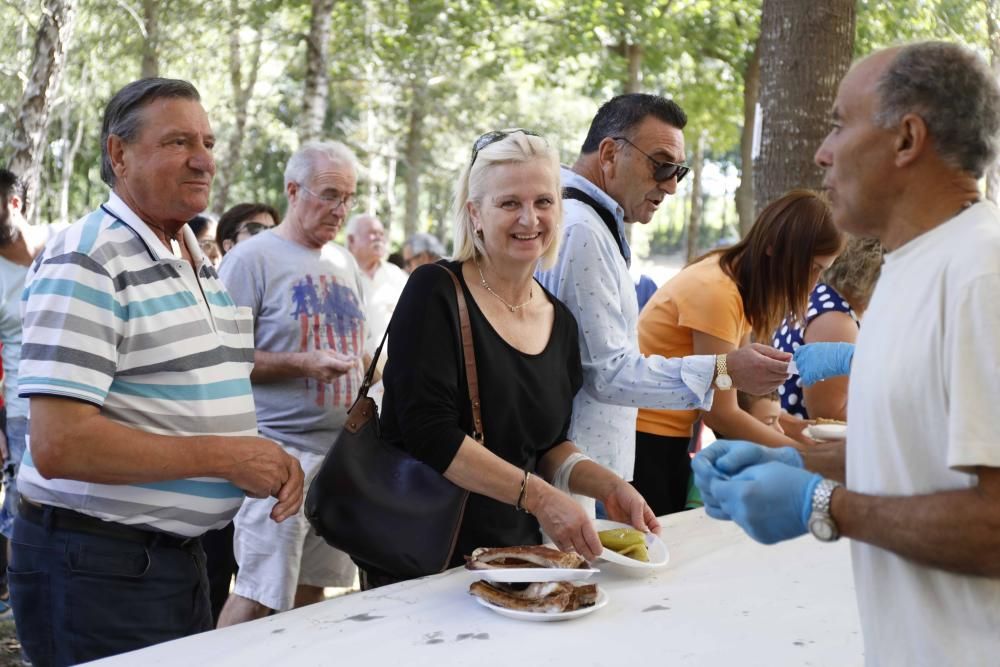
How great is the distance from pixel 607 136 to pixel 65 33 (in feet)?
21.0

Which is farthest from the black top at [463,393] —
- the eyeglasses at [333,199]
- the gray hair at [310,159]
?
the gray hair at [310,159]

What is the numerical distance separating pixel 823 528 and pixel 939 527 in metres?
0.15

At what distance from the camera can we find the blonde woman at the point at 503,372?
2.25m

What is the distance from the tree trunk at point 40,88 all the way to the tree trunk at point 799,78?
5574mm

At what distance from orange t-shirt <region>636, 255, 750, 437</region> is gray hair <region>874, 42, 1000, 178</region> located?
6.21 ft

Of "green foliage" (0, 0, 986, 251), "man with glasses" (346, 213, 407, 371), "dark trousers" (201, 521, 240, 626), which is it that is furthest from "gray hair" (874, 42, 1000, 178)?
"green foliage" (0, 0, 986, 251)

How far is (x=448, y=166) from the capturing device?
86.2ft

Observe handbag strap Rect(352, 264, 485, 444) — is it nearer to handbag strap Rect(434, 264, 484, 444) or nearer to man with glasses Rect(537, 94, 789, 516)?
handbag strap Rect(434, 264, 484, 444)

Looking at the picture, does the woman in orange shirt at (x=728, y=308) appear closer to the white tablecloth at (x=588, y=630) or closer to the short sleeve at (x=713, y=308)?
the short sleeve at (x=713, y=308)

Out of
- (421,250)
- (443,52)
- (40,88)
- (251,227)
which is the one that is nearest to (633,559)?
(251,227)

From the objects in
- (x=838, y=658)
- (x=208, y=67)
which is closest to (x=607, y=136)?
(x=838, y=658)

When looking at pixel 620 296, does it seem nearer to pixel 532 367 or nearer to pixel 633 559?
pixel 532 367

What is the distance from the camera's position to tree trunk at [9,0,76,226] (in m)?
7.75

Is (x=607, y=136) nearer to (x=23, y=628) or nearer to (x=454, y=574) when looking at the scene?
(x=454, y=574)
